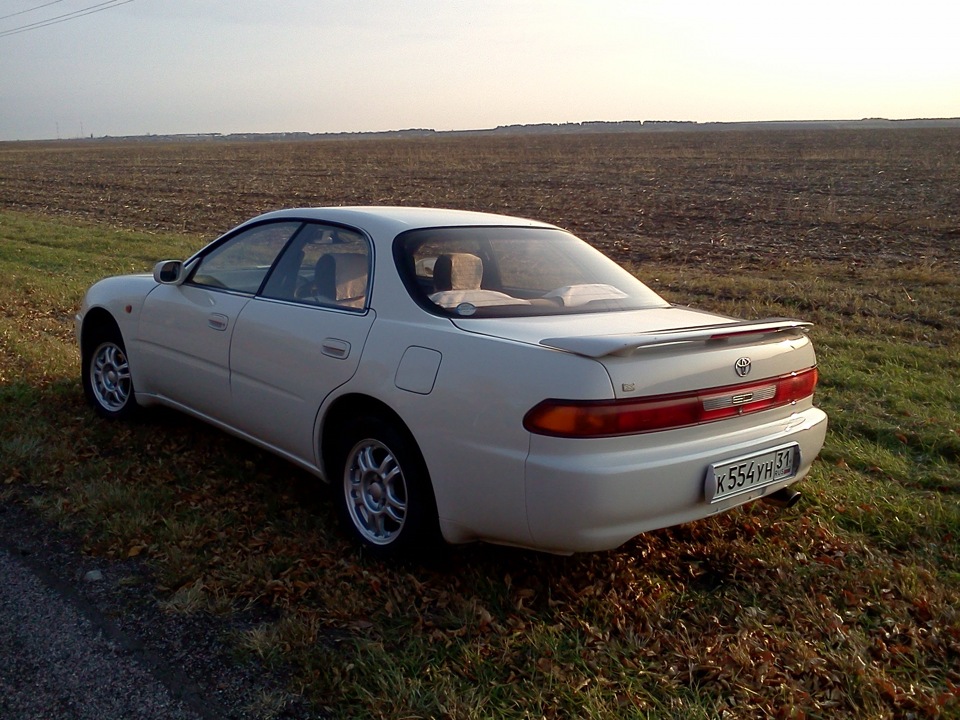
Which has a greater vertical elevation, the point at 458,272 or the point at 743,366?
the point at 458,272

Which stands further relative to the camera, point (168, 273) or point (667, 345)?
point (168, 273)

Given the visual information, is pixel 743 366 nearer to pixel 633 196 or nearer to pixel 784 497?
pixel 784 497

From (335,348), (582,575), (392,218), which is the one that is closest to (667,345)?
(582,575)

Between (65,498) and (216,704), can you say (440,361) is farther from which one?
(65,498)

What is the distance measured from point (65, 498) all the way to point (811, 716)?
342 cm

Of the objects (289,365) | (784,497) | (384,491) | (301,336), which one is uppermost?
(301,336)

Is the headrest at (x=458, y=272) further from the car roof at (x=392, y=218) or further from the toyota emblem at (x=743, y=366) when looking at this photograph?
the toyota emblem at (x=743, y=366)

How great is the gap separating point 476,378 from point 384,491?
0.78 m

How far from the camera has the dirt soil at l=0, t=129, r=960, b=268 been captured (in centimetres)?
1645

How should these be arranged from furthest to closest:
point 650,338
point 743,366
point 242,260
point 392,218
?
1. point 242,260
2. point 392,218
3. point 743,366
4. point 650,338

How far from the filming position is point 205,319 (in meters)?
4.74

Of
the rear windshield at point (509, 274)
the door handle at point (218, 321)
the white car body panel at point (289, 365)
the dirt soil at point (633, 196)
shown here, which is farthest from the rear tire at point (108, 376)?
the dirt soil at point (633, 196)

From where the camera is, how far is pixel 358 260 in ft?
13.9

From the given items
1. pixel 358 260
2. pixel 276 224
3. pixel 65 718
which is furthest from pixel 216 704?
pixel 276 224
